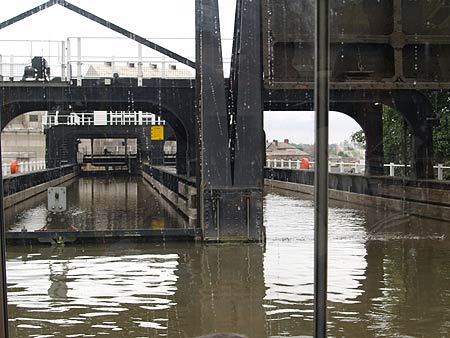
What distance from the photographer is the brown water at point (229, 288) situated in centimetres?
618

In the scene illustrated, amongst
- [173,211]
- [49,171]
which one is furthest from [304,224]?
[49,171]

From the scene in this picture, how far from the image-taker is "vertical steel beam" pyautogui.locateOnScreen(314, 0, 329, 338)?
7.18ft

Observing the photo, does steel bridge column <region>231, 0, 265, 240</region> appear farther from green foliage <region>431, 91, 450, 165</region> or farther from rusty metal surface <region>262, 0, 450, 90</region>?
green foliage <region>431, 91, 450, 165</region>

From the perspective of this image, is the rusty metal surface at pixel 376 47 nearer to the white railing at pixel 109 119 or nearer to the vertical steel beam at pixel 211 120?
the vertical steel beam at pixel 211 120

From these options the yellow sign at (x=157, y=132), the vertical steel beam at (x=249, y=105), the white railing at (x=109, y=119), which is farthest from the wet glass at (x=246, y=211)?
the white railing at (x=109, y=119)

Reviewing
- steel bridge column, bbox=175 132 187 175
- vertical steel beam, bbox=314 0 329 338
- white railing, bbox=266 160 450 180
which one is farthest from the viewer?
steel bridge column, bbox=175 132 187 175

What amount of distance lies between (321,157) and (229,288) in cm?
608

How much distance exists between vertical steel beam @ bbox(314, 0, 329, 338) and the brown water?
3581 mm

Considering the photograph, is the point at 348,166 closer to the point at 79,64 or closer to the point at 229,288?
the point at 79,64

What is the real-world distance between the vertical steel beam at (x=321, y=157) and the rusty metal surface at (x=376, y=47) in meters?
7.40

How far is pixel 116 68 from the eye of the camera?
17.7 metres

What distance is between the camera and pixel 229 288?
8.06 meters

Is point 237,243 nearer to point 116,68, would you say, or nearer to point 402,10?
point 402,10

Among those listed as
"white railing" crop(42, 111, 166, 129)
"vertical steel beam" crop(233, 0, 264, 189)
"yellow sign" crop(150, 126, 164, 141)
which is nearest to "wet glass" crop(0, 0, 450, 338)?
"vertical steel beam" crop(233, 0, 264, 189)
